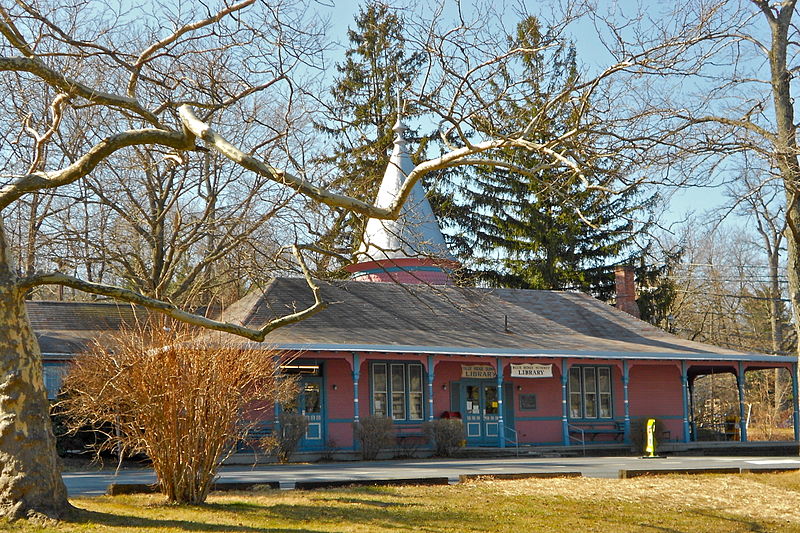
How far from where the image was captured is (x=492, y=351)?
28.4 m

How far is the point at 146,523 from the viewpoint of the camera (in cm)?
1120

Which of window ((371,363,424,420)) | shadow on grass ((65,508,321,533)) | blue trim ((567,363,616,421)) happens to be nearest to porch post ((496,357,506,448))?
window ((371,363,424,420))

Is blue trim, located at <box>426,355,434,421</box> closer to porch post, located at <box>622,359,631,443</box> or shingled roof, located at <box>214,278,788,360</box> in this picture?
shingled roof, located at <box>214,278,788,360</box>

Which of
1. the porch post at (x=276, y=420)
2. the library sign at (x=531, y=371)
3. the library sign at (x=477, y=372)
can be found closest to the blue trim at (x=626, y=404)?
the library sign at (x=531, y=371)

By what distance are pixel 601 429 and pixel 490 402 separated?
12.9 ft

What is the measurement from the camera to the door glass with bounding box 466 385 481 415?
100ft

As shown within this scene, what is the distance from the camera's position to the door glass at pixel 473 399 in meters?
30.6

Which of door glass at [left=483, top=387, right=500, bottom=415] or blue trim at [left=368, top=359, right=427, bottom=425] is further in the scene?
door glass at [left=483, top=387, right=500, bottom=415]

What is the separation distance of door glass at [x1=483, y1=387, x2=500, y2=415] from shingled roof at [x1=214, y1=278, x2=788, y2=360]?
1.88m

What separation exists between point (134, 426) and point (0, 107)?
14.7 m

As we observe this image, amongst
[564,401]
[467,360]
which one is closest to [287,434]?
[467,360]

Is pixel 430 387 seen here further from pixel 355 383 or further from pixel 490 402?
pixel 490 402

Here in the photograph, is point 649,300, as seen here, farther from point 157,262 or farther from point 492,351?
point 157,262

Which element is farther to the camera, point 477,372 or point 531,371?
point 477,372
